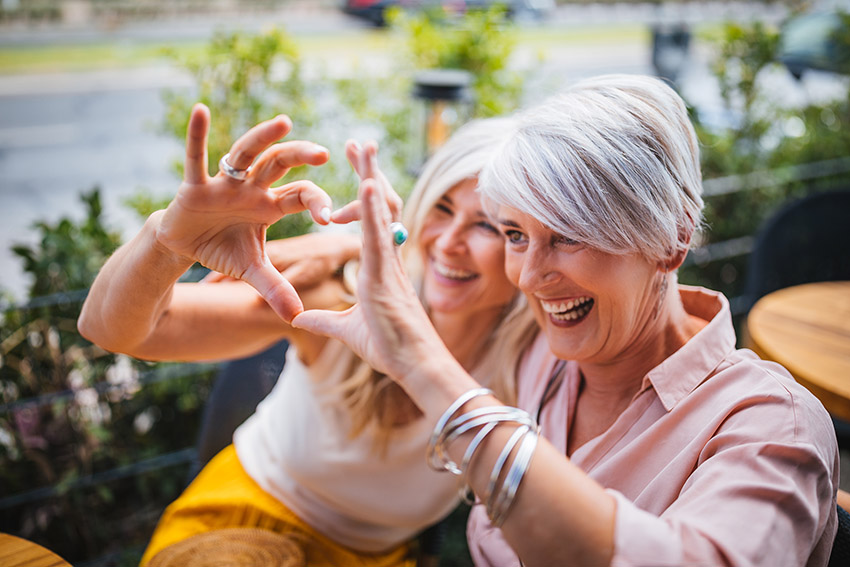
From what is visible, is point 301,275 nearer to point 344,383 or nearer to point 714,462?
point 344,383

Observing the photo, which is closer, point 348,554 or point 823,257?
point 348,554

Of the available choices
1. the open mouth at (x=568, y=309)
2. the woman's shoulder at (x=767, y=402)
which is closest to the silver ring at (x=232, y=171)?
the open mouth at (x=568, y=309)

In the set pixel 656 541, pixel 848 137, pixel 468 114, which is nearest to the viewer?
pixel 656 541

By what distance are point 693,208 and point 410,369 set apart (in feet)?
2.22

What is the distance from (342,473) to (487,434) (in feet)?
3.20

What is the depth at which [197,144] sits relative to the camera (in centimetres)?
122

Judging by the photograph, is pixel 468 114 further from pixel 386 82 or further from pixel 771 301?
pixel 771 301

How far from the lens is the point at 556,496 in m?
1.07

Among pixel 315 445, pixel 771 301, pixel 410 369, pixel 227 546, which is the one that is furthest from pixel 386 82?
pixel 410 369

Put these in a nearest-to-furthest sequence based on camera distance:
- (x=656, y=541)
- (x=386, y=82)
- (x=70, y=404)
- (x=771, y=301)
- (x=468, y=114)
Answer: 1. (x=656, y=541)
2. (x=70, y=404)
3. (x=771, y=301)
4. (x=468, y=114)
5. (x=386, y=82)

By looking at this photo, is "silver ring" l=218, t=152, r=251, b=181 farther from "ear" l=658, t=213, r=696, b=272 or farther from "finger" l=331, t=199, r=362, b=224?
"ear" l=658, t=213, r=696, b=272

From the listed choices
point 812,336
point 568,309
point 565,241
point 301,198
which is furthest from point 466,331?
point 812,336

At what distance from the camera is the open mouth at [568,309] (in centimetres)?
148

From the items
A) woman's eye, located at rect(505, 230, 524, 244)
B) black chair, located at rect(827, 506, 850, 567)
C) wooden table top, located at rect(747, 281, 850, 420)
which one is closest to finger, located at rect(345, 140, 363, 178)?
woman's eye, located at rect(505, 230, 524, 244)
